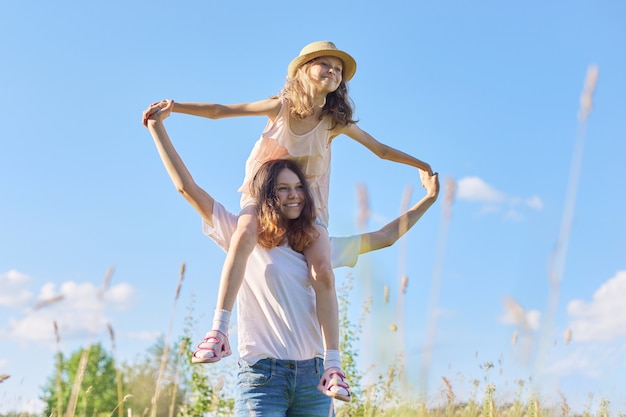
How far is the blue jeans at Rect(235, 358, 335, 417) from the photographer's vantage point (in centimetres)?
304

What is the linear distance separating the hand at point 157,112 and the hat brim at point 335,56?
91 cm

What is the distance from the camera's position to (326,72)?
161 inches

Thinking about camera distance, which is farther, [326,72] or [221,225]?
[326,72]

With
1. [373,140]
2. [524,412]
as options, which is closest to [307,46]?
[373,140]

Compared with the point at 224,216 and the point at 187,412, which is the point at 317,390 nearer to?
the point at 224,216

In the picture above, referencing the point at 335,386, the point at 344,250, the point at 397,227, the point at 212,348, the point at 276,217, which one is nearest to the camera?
the point at 335,386

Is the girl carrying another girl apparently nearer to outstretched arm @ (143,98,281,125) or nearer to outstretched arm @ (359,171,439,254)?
outstretched arm @ (143,98,281,125)

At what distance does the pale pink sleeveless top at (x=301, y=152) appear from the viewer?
3803mm

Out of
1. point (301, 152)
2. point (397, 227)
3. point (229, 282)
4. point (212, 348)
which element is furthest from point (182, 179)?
point (397, 227)

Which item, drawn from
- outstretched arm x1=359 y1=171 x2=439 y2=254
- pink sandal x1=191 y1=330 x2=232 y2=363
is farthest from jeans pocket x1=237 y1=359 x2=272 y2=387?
outstretched arm x1=359 y1=171 x2=439 y2=254

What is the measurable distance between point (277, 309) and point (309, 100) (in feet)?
4.31

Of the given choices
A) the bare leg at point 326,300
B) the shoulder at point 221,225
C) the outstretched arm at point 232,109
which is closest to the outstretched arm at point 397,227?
the bare leg at point 326,300

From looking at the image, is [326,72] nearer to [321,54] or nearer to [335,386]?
[321,54]

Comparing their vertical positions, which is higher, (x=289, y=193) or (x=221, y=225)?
(x=289, y=193)
